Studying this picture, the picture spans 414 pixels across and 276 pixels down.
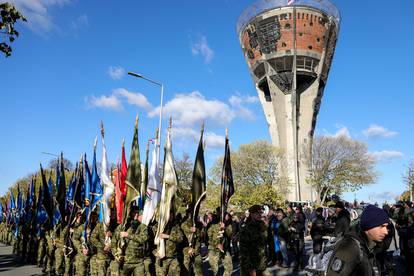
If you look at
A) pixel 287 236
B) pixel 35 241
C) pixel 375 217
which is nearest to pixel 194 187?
pixel 287 236

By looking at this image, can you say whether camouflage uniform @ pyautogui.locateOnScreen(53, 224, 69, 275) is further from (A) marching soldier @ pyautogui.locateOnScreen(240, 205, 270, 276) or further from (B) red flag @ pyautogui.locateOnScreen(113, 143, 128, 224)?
(A) marching soldier @ pyautogui.locateOnScreen(240, 205, 270, 276)

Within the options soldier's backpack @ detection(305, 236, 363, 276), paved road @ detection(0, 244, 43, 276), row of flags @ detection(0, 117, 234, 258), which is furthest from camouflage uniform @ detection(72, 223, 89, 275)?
soldier's backpack @ detection(305, 236, 363, 276)

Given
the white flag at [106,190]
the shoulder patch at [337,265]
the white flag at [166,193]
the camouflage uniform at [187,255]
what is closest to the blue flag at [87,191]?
the white flag at [106,190]

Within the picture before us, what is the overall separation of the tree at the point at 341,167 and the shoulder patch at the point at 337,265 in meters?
45.6

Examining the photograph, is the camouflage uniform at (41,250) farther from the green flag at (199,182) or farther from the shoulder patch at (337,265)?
the shoulder patch at (337,265)

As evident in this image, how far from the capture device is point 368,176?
45.7m

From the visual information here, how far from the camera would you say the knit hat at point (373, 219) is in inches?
110

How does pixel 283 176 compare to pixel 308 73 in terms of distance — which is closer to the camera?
pixel 283 176

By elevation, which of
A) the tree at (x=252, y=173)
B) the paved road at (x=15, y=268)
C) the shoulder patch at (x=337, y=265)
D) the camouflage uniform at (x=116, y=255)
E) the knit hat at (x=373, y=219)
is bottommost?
the paved road at (x=15, y=268)

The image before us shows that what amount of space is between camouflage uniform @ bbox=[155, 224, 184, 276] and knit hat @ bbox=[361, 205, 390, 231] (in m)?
5.47

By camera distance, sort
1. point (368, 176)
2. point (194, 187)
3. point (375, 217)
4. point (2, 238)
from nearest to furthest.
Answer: point (375, 217) < point (194, 187) < point (2, 238) < point (368, 176)

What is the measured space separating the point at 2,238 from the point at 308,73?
141 feet

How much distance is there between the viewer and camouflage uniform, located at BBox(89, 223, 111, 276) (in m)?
8.84

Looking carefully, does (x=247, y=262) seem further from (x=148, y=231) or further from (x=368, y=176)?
(x=368, y=176)
